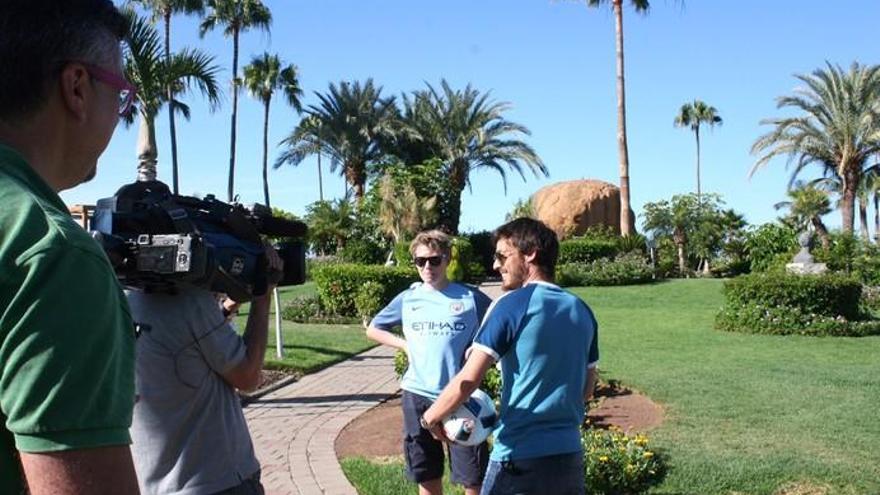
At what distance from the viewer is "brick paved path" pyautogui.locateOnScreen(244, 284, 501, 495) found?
654cm

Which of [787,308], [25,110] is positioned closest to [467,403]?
[25,110]

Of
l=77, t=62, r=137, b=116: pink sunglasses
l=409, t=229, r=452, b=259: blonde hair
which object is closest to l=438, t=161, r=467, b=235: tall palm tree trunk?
l=409, t=229, r=452, b=259: blonde hair

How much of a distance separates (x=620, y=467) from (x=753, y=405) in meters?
3.58

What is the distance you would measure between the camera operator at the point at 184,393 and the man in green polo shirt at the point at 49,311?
1.56 metres

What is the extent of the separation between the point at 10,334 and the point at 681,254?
126 ft

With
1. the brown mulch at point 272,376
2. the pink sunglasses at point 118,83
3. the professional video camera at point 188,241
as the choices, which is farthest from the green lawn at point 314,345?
the pink sunglasses at point 118,83

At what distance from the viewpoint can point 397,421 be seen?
8.70m

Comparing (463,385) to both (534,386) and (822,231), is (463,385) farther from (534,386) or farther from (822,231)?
(822,231)

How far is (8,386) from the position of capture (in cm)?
104

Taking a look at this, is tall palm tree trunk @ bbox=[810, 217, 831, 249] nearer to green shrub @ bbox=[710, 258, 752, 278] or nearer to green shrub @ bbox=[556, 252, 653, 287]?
green shrub @ bbox=[710, 258, 752, 278]

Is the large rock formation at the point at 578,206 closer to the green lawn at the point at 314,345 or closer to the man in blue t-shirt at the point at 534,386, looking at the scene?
the green lawn at the point at 314,345

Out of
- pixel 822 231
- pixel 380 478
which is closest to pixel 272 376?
pixel 380 478

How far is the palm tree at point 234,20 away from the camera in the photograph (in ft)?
151

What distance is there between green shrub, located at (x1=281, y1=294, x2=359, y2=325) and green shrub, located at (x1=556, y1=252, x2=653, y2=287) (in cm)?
967
